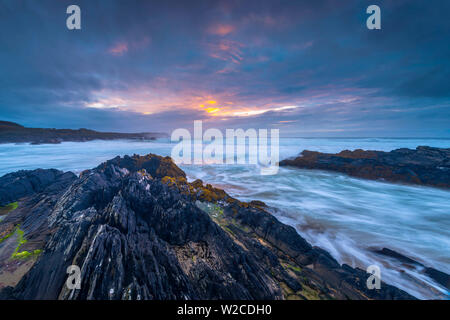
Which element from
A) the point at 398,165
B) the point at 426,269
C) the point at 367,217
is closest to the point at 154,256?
the point at 426,269

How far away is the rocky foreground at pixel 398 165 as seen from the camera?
55.2ft

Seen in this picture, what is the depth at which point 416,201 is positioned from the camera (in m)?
13.2

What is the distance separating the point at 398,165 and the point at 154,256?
87.8ft

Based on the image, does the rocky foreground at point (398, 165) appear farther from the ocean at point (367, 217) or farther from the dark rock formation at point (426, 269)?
the dark rock formation at point (426, 269)

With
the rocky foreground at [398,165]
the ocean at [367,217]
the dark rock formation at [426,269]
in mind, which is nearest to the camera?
the dark rock formation at [426,269]

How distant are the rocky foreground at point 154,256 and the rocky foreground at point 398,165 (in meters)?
19.8

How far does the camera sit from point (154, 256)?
12.7ft

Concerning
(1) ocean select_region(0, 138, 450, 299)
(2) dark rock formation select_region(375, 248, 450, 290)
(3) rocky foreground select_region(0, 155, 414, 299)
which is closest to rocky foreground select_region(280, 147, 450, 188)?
(1) ocean select_region(0, 138, 450, 299)

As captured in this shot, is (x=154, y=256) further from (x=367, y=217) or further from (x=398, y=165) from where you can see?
(x=398, y=165)

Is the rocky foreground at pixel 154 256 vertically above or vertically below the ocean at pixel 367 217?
above

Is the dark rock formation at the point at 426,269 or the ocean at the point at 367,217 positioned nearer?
the dark rock formation at the point at 426,269

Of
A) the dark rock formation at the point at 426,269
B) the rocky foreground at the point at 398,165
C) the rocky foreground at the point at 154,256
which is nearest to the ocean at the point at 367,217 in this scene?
the dark rock formation at the point at 426,269

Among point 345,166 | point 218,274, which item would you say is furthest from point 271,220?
point 345,166

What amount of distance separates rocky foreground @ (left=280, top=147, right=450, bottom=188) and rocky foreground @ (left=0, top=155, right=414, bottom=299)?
778 inches
